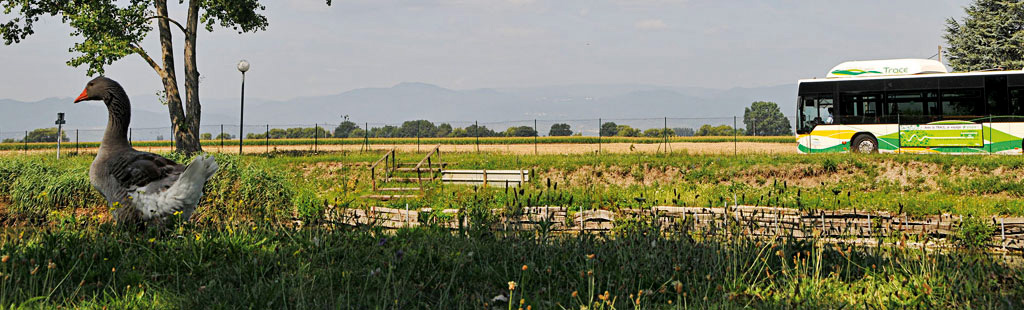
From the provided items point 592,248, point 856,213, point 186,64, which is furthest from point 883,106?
point 186,64

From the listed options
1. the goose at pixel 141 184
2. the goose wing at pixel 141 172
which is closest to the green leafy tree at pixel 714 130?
the goose wing at pixel 141 172

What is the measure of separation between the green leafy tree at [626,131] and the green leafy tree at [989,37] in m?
24.3

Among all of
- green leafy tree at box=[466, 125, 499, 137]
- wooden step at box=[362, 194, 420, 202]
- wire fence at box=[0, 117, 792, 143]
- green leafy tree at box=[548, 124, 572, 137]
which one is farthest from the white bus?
green leafy tree at box=[466, 125, 499, 137]

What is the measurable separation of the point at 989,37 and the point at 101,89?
46.3m

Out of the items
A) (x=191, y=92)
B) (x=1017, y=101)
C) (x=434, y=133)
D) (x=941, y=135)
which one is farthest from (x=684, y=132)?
(x=191, y=92)

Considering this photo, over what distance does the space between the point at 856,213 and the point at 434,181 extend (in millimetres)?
10967

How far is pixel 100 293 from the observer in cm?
441

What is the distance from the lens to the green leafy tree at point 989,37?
36606 mm

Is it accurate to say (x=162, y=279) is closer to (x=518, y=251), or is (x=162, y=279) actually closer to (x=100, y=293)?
(x=100, y=293)

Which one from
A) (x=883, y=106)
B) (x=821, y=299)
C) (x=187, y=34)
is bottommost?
(x=821, y=299)

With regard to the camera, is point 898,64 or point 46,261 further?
point 898,64

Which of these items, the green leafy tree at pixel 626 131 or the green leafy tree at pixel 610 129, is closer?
the green leafy tree at pixel 626 131

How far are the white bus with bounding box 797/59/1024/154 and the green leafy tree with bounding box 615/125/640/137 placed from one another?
3402cm

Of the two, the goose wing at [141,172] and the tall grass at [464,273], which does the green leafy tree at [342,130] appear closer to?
the goose wing at [141,172]
